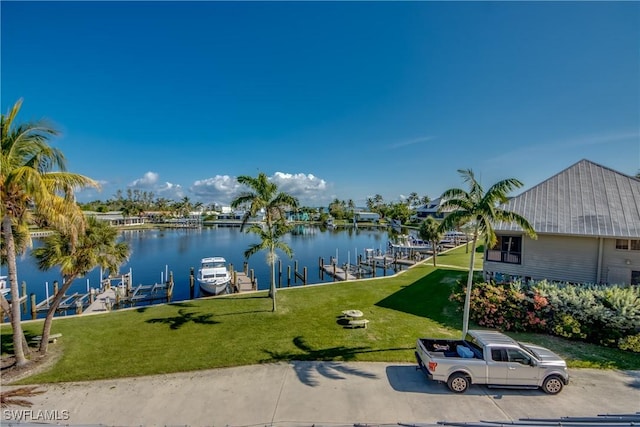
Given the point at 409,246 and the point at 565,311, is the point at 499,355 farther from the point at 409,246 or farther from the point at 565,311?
the point at 409,246

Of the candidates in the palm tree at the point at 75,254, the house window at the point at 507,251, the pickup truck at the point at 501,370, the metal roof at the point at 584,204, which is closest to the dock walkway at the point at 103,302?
the palm tree at the point at 75,254

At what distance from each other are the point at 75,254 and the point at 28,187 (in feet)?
14.4

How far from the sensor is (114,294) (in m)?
26.1

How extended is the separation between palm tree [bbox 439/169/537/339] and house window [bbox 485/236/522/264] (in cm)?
772

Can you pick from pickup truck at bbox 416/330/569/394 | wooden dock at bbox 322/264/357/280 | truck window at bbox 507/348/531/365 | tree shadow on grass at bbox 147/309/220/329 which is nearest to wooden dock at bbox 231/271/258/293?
wooden dock at bbox 322/264/357/280

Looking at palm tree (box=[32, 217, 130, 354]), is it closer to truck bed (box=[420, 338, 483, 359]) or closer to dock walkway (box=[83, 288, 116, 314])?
dock walkway (box=[83, 288, 116, 314])

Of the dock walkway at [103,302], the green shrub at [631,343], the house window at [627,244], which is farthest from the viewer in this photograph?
the dock walkway at [103,302]

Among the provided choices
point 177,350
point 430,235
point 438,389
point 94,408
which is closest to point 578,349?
point 438,389

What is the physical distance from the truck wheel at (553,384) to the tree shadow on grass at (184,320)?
12958mm

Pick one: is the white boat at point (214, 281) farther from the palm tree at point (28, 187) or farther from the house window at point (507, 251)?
the house window at point (507, 251)

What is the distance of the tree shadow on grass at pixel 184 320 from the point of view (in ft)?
48.2

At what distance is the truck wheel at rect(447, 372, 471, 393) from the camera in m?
8.69

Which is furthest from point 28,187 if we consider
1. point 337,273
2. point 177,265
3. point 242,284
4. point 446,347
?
point 177,265

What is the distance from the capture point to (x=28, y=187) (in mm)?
8711
